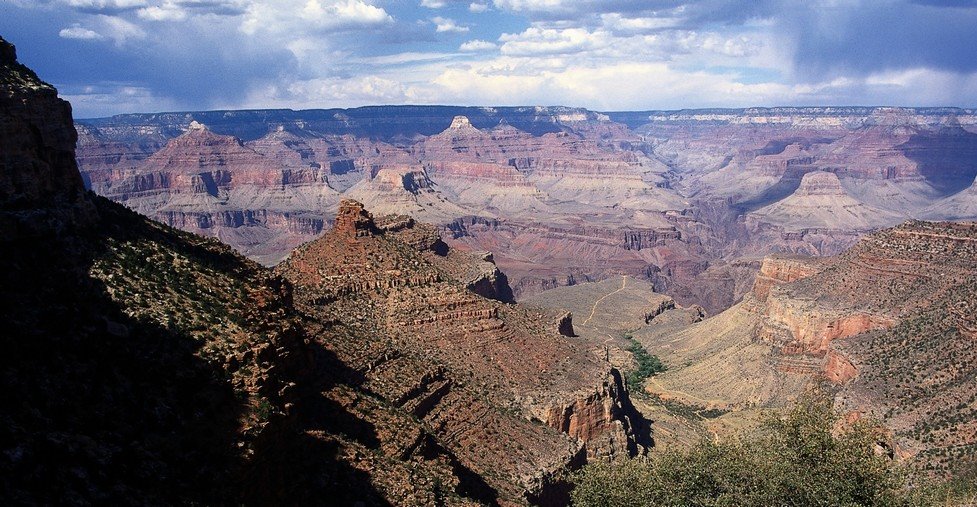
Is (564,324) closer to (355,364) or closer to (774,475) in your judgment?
(355,364)

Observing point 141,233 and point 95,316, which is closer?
point 95,316

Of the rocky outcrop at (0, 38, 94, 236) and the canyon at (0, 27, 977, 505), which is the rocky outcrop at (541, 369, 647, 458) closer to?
the canyon at (0, 27, 977, 505)

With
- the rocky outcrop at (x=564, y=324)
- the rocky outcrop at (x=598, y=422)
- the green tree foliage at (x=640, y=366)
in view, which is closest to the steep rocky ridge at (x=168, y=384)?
the rocky outcrop at (x=598, y=422)

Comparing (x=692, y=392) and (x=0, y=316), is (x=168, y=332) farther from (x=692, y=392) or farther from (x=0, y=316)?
(x=692, y=392)

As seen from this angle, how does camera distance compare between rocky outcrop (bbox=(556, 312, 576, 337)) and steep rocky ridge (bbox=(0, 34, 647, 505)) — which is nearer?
steep rocky ridge (bbox=(0, 34, 647, 505))

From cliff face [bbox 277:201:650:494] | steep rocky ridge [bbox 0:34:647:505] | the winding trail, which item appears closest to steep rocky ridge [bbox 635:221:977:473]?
cliff face [bbox 277:201:650:494]

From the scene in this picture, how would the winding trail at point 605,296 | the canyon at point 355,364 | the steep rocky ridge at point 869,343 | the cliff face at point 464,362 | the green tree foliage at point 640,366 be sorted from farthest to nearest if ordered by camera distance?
the winding trail at point 605,296
the green tree foliage at point 640,366
the steep rocky ridge at point 869,343
the cliff face at point 464,362
the canyon at point 355,364

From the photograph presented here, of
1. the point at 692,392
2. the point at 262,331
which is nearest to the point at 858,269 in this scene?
the point at 692,392

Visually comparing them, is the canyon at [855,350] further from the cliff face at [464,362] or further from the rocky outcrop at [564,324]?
the cliff face at [464,362]
